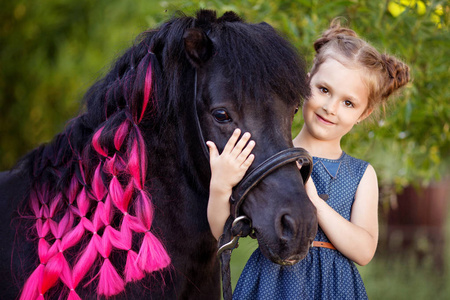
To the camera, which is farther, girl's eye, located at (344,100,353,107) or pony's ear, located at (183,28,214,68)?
girl's eye, located at (344,100,353,107)

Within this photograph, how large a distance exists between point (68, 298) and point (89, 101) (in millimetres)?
786

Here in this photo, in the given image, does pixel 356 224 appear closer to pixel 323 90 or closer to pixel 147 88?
pixel 323 90

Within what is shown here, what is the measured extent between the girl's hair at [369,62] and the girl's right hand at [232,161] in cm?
60

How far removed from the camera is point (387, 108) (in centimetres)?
238

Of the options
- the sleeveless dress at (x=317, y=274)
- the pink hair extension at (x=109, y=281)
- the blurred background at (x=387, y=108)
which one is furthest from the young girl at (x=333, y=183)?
the pink hair extension at (x=109, y=281)

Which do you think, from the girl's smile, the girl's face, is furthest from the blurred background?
the girl's smile

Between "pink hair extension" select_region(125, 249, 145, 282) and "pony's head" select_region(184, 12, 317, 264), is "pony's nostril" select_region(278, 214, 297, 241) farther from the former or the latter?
"pink hair extension" select_region(125, 249, 145, 282)

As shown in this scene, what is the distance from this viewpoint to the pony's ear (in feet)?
5.15

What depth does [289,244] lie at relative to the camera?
137 centimetres

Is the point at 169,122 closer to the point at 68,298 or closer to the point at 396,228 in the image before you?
the point at 68,298

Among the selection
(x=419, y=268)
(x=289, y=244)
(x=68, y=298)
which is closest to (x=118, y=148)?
(x=68, y=298)

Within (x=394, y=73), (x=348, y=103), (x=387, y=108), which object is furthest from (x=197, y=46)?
(x=387, y=108)

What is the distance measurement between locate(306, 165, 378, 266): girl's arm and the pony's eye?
407mm

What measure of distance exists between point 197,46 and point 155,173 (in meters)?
0.52
